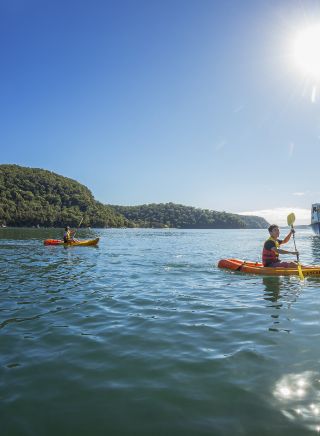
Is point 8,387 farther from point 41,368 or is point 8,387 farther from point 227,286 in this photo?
point 227,286

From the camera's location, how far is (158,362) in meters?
6.54

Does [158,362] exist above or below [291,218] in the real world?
below

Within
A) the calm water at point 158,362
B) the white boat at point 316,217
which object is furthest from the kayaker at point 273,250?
the white boat at point 316,217

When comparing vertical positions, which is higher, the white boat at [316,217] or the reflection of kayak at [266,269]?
the white boat at [316,217]

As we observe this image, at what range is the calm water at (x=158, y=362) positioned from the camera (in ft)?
15.2

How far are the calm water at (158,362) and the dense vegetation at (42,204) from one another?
14679 centimetres

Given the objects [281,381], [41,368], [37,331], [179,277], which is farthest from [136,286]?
[281,381]

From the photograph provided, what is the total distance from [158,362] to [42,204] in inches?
6924

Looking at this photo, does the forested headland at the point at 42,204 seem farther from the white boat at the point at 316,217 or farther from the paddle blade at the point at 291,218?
the paddle blade at the point at 291,218

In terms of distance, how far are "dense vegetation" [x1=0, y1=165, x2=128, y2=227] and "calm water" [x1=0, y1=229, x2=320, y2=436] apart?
147 meters

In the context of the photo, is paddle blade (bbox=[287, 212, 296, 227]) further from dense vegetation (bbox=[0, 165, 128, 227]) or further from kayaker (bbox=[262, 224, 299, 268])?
dense vegetation (bbox=[0, 165, 128, 227])

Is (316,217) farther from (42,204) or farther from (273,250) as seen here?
(42,204)

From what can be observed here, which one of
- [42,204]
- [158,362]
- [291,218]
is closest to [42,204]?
[42,204]

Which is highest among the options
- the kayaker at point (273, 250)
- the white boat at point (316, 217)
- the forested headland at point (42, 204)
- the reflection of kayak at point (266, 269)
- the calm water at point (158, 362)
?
the forested headland at point (42, 204)
